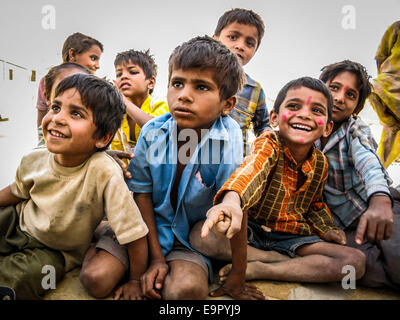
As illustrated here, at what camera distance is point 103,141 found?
1.63 metres

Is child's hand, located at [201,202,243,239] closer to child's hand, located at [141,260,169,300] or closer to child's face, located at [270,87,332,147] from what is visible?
child's hand, located at [141,260,169,300]

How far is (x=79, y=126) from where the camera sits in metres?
1.50

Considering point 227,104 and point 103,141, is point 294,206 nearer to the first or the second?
point 227,104

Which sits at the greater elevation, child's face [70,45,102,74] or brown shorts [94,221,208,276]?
child's face [70,45,102,74]

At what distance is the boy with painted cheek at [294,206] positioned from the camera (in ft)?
5.36

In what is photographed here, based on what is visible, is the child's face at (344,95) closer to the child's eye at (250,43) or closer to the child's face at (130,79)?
the child's eye at (250,43)

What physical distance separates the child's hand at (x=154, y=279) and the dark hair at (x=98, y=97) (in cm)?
71

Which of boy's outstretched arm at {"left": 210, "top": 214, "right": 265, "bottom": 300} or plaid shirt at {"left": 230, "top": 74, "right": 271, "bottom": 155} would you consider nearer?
boy's outstretched arm at {"left": 210, "top": 214, "right": 265, "bottom": 300}

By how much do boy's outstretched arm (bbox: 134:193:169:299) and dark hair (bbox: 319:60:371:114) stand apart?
1631mm

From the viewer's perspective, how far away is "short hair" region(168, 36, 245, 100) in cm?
159

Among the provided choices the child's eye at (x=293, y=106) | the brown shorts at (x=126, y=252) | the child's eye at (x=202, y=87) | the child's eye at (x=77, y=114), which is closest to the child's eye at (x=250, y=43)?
the child's eye at (x=293, y=106)

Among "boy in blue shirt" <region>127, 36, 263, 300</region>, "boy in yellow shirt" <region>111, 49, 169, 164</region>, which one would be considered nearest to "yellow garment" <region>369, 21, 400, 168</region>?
"boy in blue shirt" <region>127, 36, 263, 300</region>

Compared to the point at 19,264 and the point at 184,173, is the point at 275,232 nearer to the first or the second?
the point at 184,173

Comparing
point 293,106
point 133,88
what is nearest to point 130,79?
point 133,88
